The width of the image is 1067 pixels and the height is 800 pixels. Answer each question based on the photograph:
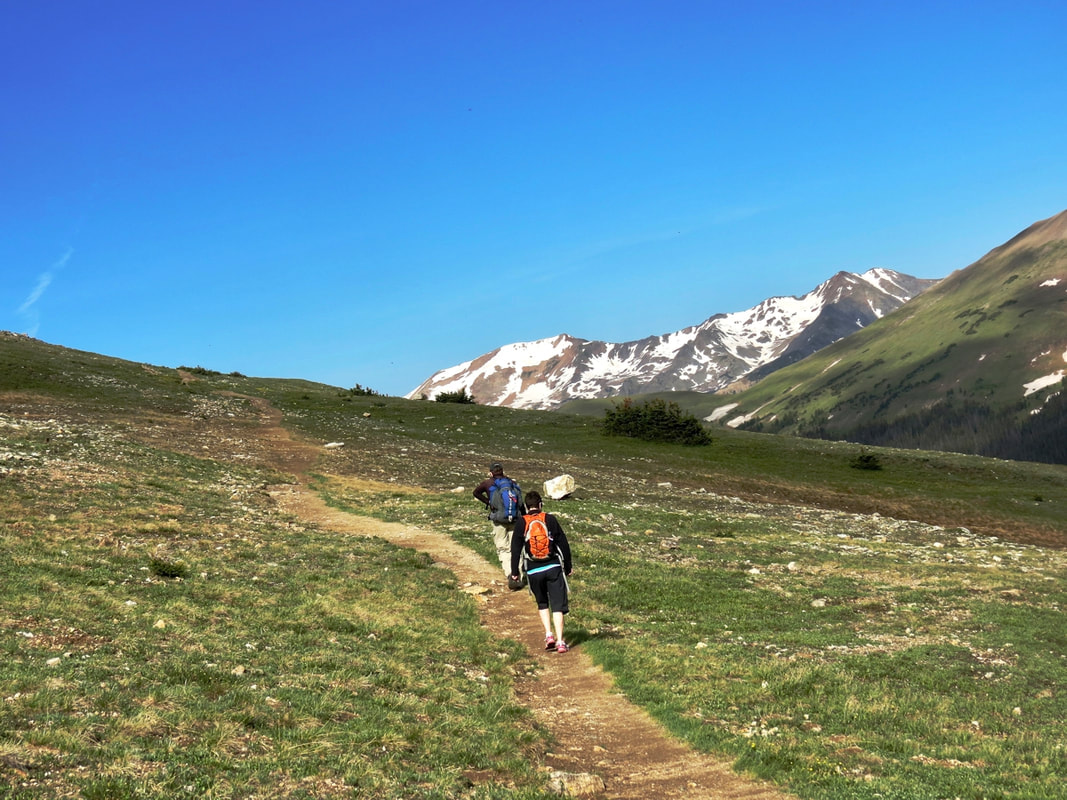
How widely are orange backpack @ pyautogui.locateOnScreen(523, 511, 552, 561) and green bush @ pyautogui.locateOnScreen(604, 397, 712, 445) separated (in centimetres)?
6265

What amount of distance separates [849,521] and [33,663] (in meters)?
45.3

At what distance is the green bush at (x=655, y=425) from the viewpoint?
80.0m

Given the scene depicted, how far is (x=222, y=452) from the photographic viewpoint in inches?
1937

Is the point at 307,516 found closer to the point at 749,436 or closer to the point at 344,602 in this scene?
the point at 344,602

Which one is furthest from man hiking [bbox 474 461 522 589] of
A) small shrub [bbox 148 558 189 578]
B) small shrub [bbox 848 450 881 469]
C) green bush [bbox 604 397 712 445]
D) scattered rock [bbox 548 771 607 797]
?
small shrub [bbox 848 450 881 469]

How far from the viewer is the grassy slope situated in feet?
33.7

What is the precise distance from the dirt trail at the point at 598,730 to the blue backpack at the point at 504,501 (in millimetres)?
2301

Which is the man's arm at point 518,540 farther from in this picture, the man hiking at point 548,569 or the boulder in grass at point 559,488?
the boulder in grass at point 559,488

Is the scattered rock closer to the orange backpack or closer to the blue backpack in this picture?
the orange backpack

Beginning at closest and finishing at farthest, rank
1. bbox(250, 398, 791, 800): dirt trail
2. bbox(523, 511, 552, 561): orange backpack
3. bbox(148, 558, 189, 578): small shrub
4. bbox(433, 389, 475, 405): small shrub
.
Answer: bbox(250, 398, 791, 800): dirt trail < bbox(523, 511, 552, 561): orange backpack < bbox(148, 558, 189, 578): small shrub < bbox(433, 389, 475, 405): small shrub

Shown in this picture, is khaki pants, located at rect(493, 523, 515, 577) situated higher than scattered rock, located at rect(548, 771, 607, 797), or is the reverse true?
khaki pants, located at rect(493, 523, 515, 577)

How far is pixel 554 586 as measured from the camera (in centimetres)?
1789

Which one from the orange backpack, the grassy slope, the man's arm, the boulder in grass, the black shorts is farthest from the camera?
the boulder in grass

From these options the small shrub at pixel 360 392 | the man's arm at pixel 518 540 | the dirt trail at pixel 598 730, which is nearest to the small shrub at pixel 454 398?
the small shrub at pixel 360 392
